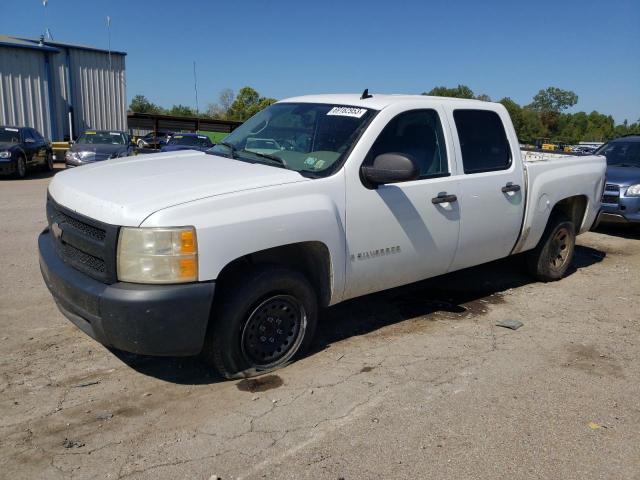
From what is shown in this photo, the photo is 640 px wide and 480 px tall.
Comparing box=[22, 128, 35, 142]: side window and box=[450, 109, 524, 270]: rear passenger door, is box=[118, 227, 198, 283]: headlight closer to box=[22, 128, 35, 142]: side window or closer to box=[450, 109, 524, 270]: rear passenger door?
box=[450, 109, 524, 270]: rear passenger door

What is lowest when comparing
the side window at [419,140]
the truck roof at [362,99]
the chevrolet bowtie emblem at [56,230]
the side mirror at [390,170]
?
the chevrolet bowtie emblem at [56,230]

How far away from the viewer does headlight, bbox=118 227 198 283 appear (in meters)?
3.11

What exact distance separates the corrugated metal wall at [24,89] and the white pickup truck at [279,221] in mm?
21470

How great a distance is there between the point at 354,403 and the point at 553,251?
3878 millimetres

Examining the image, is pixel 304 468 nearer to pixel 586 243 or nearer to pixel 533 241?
pixel 533 241

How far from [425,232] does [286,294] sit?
136 cm

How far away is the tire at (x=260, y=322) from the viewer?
3.47 meters

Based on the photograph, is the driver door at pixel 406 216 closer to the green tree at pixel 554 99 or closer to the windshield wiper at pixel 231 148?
the windshield wiper at pixel 231 148

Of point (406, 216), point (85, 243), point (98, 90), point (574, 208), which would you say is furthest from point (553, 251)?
point (98, 90)

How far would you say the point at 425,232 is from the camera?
14.6 feet

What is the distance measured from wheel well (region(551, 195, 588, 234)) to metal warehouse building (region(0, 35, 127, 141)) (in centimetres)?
2271

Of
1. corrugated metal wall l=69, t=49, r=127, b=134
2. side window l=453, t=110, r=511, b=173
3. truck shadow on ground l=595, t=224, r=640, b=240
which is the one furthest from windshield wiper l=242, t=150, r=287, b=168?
corrugated metal wall l=69, t=49, r=127, b=134

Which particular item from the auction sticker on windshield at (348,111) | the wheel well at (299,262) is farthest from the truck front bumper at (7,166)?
the wheel well at (299,262)

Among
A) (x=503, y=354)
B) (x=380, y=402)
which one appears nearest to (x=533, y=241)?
(x=503, y=354)
